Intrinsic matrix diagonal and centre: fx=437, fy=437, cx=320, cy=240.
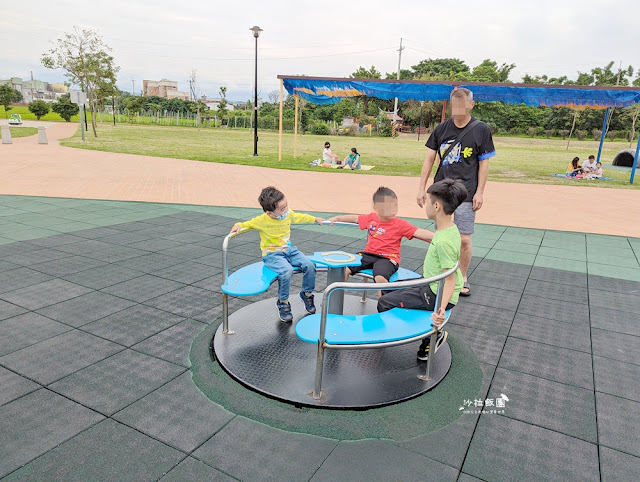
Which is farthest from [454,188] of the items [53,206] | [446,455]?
[53,206]

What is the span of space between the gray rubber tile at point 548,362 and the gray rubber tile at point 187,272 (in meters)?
2.91

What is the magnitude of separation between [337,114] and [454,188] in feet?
172

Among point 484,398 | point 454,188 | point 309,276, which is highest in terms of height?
point 454,188

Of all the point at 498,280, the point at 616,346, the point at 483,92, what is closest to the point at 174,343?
the point at 616,346

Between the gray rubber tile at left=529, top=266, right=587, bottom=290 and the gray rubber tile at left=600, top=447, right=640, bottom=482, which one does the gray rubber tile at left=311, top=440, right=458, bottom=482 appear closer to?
the gray rubber tile at left=600, top=447, right=640, bottom=482

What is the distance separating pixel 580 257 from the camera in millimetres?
6012

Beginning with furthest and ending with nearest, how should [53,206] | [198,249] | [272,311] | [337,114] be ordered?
[337,114], [53,206], [198,249], [272,311]

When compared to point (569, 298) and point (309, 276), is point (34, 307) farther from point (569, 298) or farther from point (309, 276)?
point (569, 298)

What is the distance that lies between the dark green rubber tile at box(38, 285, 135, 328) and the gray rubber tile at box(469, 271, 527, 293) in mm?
3529

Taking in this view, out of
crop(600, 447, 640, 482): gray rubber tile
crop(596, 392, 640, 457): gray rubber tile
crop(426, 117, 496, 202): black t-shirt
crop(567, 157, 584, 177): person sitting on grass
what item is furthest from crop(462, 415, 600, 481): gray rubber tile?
crop(567, 157, 584, 177): person sitting on grass

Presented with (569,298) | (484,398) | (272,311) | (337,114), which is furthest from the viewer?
(337,114)

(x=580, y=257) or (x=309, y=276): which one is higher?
(x=309, y=276)

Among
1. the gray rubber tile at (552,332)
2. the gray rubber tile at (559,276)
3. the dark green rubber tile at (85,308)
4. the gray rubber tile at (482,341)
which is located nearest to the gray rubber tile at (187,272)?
the dark green rubber tile at (85,308)

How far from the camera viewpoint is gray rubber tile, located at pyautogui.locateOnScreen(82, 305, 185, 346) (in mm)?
3185
